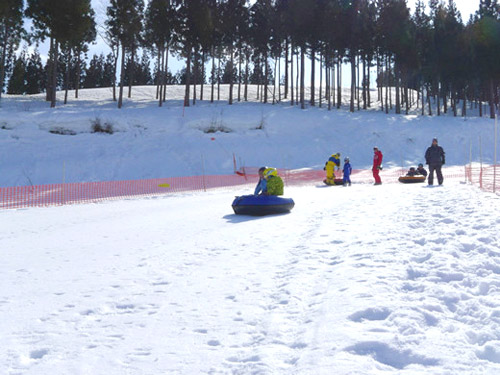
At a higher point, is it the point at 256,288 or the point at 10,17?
the point at 10,17

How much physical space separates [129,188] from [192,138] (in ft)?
36.6

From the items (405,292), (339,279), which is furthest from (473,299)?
(339,279)

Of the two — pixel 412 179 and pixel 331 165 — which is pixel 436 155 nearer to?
pixel 412 179

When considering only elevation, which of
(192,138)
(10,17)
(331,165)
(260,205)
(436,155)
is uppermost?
(10,17)

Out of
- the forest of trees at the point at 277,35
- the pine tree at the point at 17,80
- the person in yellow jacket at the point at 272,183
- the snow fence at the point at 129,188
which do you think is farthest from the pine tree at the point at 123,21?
the pine tree at the point at 17,80

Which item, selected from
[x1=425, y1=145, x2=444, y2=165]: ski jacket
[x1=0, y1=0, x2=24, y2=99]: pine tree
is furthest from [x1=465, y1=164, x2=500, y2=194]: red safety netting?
[x1=0, y1=0, x2=24, y2=99]: pine tree

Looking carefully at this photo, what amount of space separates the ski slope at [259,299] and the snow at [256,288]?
19mm

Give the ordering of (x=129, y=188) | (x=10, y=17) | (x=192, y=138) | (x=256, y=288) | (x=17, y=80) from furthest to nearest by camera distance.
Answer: (x=17, y=80) → (x=10, y=17) → (x=192, y=138) → (x=129, y=188) → (x=256, y=288)

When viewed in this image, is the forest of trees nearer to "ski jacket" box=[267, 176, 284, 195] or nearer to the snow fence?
the snow fence

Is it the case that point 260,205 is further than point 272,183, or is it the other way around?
point 272,183

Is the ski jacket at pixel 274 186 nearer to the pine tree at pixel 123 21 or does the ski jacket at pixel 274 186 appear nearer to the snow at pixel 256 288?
the snow at pixel 256 288

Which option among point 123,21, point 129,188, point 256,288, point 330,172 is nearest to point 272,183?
point 256,288

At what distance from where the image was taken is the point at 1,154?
24766 millimetres

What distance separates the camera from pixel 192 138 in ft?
98.7
